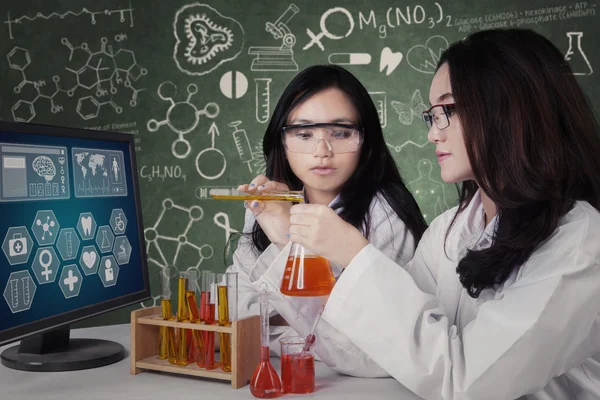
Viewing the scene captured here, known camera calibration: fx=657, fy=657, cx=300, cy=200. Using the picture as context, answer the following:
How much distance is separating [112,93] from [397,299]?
125 inches

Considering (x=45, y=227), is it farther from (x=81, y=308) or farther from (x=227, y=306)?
(x=227, y=306)

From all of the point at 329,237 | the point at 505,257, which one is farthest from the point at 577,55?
the point at 329,237

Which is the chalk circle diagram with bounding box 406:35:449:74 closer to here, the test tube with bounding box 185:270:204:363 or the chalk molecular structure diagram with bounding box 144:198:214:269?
the chalk molecular structure diagram with bounding box 144:198:214:269

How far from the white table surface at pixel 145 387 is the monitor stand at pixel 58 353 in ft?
0.06

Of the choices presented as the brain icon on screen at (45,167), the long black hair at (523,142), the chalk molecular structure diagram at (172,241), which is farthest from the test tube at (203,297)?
the chalk molecular structure diagram at (172,241)

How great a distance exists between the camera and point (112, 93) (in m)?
3.96

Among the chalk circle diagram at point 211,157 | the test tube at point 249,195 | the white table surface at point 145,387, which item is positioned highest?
the chalk circle diagram at point 211,157

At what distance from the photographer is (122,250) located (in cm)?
162

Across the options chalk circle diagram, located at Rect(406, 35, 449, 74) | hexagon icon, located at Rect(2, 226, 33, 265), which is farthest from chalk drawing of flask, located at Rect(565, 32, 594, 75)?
hexagon icon, located at Rect(2, 226, 33, 265)

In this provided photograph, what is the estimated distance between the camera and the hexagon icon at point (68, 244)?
4.69 ft

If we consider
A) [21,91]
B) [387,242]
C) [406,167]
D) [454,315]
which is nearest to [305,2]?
[406,167]

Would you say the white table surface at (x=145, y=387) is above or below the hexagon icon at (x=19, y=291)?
below

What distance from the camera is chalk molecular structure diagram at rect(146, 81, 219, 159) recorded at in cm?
394

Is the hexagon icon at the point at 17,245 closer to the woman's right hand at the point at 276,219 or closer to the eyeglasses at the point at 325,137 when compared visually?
the woman's right hand at the point at 276,219
